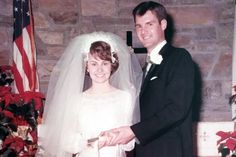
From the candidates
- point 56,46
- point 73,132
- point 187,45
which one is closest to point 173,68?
point 73,132

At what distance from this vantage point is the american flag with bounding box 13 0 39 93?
3.61m

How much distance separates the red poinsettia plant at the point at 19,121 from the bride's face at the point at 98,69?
3.87ft

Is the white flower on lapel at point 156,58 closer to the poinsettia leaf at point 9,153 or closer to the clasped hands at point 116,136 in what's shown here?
the clasped hands at point 116,136

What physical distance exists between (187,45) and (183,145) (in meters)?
1.84

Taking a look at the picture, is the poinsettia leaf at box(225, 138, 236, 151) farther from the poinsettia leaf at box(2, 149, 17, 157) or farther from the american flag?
the american flag

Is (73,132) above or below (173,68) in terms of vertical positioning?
below

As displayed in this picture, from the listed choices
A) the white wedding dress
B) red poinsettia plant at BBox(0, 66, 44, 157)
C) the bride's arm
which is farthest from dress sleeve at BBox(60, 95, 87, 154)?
red poinsettia plant at BBox(0, 66, 44, 157)

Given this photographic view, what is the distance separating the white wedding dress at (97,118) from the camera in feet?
6.52

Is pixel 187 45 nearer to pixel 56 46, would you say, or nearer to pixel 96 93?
pixel 56 46

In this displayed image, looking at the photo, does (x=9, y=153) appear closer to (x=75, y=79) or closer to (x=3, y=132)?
(x=3, y=132)

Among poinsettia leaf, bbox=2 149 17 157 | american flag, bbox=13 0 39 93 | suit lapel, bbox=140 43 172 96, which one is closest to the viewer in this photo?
suit lapel, bbox=140 43 172 96

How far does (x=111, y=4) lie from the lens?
147 inches

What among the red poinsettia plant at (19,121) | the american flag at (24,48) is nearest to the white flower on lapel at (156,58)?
the red poinsettia plant at (19,121)

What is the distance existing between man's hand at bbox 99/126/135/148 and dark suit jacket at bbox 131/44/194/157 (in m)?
0.04
